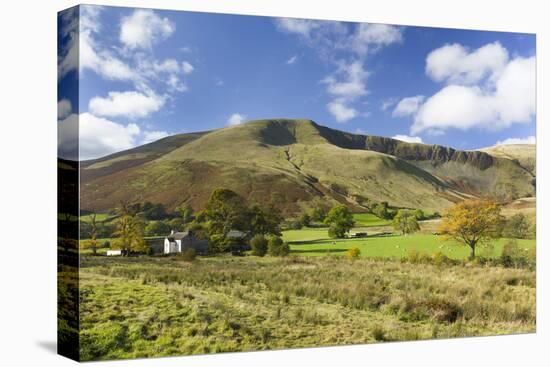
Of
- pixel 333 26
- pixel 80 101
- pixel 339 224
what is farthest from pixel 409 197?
pixel 80 101

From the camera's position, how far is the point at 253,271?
45.0 feet

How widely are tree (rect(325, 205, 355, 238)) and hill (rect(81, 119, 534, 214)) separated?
188 mm


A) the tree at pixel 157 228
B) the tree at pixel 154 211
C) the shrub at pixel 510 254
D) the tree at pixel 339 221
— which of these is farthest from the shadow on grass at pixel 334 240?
the shrub at pixel 510 254

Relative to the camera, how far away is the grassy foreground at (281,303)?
1238 centimetres

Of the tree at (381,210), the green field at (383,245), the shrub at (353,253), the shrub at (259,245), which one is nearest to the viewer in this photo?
the shrub at (259,245)

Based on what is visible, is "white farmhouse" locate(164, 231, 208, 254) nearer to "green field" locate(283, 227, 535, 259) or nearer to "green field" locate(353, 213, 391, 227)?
"green field" locate(283, 227, 535, 259)

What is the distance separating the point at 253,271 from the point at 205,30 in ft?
15.1

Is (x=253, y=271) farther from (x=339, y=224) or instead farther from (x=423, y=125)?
(x=423, y=125)

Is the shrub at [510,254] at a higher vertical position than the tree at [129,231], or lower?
lower

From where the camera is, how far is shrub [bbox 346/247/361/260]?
14.6 metres

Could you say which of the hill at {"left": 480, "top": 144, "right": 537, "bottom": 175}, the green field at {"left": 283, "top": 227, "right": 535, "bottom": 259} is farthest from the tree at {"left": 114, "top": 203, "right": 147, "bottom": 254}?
the hill at {"left": 480, "top": 144, "right": 537, "bottom": 175}

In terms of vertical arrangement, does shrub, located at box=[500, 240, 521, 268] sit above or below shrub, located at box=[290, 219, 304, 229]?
below

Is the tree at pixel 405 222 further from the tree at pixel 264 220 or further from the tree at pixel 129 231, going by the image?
the tree at pixel 129 231

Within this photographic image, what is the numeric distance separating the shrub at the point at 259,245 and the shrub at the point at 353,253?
179 centimetres
